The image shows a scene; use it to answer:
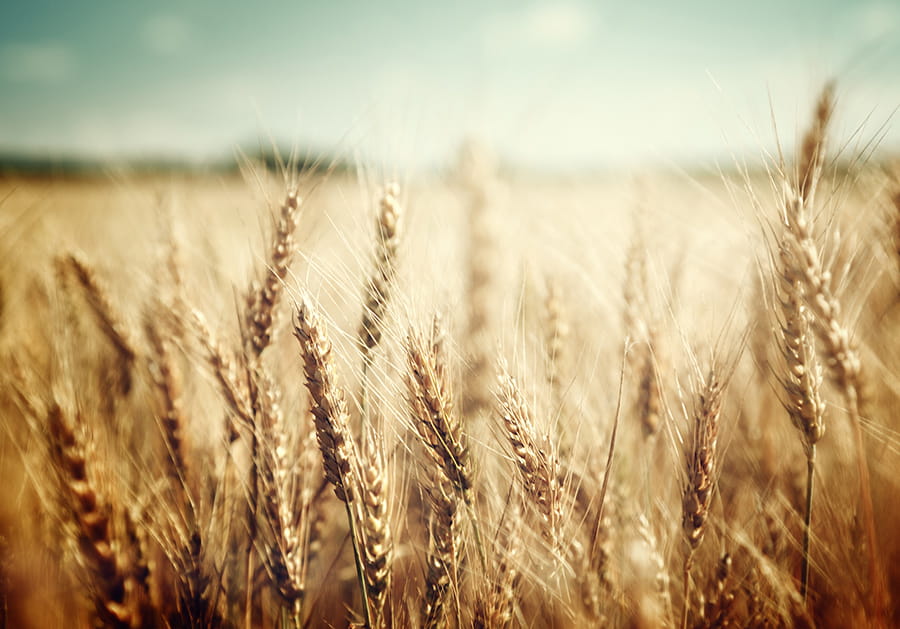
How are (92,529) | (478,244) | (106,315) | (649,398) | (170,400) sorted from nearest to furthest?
(92,529) → (649,398) → (170,400) → (106,315) → (478,244)

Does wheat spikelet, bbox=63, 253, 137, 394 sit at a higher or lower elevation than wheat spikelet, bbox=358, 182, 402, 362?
higher

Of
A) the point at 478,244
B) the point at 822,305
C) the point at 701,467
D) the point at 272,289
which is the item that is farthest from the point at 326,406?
the point at 478,244

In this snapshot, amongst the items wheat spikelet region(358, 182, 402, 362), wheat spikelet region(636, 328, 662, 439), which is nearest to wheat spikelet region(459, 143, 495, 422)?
wheat spikelet region(636, 328, 662, 439)

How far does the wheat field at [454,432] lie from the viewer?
2.92ft

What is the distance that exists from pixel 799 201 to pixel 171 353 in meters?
1.94

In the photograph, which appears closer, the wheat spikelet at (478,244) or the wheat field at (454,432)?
the wheat field at (454,432)

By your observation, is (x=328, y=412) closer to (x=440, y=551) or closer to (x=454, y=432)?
(x=454, y=432)

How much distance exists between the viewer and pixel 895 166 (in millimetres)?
1447

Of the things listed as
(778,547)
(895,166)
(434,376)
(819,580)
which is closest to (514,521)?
(434,376)

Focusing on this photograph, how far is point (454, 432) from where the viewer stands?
0.86m

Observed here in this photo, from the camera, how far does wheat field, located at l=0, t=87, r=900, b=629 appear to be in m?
0.89

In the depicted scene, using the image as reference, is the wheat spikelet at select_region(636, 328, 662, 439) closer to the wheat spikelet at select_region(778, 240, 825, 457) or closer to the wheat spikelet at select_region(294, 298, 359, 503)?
the wheat spikelet at select_region(778, 240, 825, 457)

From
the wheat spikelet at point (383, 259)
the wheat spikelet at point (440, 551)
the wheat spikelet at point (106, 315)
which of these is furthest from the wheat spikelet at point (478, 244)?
the wheat spikelet at point (106, 315)

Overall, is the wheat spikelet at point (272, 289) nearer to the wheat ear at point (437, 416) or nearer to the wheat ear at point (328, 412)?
the wheat ear at point (328, 412)
